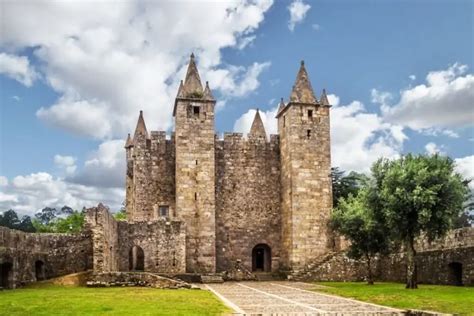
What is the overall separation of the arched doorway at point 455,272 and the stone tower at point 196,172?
1600 centimetres

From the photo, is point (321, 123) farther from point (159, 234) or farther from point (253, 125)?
point (159, 234)

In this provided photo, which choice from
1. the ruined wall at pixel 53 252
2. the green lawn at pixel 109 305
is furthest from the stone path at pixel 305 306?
the ruined wall at pixel 53 252

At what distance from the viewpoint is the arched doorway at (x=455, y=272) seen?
1082 inches

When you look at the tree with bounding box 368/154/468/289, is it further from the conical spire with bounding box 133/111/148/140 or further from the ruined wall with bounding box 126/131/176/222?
the conical spire with bounding box 133/111/148/140

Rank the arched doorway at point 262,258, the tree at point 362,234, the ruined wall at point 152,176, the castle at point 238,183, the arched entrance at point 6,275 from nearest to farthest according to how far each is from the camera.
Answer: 1. the arched entrance at point 6,275
2. the tree at point 362,234
3. the castle at point 238,183
4. the ruined wall at point 152,176
5. the arched doorway at point 262,258

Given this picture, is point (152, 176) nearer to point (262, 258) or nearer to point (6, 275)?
point (262, 258)

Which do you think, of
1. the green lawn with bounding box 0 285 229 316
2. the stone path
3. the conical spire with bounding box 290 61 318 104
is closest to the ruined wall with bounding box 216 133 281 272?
the conical spire with bounding box 290 61 318 104

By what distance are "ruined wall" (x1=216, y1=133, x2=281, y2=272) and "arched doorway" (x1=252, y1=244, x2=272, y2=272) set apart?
34.1 inches

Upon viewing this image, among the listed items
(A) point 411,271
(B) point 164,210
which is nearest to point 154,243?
(B) point 164,210

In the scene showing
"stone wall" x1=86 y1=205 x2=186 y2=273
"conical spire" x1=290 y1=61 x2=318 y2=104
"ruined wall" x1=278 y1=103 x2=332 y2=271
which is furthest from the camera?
"conical spire" x1=290 y1=61 x2=318 y2=104

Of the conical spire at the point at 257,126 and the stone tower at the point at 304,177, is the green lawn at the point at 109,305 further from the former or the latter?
the conical spire at the point at 257,126

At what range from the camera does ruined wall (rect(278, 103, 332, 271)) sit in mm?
39312

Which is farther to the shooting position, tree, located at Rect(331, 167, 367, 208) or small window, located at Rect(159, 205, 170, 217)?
tree, located at Rect(331, 167, 367, 208)

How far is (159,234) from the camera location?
36.7 m
